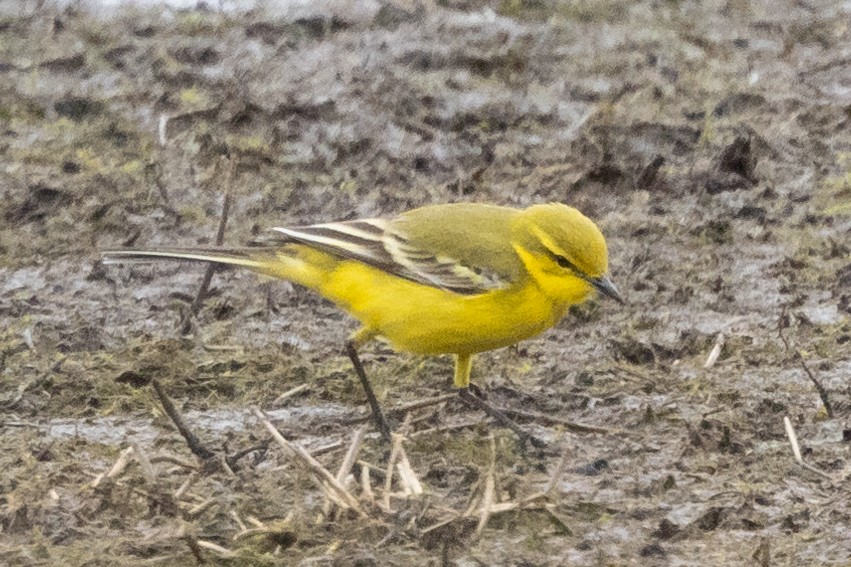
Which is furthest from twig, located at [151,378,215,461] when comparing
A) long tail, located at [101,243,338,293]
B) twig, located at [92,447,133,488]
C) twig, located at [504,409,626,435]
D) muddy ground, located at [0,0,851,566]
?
twig, located at [504,409,626,435]

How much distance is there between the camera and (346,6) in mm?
12812

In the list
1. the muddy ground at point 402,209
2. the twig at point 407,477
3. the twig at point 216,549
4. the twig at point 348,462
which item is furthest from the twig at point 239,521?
the twig at point 407,477

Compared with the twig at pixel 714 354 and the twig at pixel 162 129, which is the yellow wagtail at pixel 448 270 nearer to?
the twig at pixel 714 354

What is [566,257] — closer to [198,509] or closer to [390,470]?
[390,470]

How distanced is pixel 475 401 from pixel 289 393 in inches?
33.5

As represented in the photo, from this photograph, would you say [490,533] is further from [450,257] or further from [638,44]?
[638,44]

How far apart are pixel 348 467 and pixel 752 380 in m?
2.20

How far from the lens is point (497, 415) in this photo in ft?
22.5

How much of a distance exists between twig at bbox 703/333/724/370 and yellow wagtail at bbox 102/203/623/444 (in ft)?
2.66

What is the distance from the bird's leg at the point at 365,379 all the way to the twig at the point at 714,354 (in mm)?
1570

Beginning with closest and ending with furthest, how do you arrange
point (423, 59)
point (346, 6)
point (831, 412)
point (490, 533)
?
point (490, 533) < point (831, 412) < point (423, 59) < point (346, 6)

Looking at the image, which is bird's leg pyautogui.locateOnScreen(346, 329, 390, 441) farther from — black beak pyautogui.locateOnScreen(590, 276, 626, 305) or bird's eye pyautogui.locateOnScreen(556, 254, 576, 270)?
black beak pyautogui.locateOnScreen(590, 276, 626, 305)

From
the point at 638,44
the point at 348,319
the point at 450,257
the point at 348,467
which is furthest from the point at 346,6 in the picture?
the point at 348,467

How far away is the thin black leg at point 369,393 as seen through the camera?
6.74m
